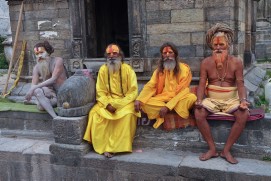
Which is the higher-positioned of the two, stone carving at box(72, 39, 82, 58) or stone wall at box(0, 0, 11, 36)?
stone wall at box(0, 0, 11, 36)

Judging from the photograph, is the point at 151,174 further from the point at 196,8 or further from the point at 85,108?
the point at 196,8

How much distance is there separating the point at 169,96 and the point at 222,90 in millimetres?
711

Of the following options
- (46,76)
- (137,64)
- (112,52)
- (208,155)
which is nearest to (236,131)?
(208,155)

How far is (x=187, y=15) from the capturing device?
6012 mm

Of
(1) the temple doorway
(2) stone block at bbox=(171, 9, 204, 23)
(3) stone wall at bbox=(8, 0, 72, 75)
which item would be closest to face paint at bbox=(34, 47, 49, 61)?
(3) stone wall at bbox=(8, 0, 72, 75)

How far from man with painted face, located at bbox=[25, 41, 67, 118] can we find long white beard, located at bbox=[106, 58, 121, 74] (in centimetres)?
115

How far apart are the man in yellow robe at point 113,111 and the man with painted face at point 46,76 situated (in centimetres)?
97

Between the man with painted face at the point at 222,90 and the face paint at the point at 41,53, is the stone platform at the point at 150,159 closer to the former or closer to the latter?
the man with painted face at the point at 222,90

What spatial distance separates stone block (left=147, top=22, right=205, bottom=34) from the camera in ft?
19.7

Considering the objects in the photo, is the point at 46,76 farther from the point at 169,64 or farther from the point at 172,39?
the point at 172,39

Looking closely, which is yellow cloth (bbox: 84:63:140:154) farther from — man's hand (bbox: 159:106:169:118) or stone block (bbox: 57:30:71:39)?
stone block (bbox: 57:30:71:39)

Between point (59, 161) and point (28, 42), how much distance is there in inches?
146

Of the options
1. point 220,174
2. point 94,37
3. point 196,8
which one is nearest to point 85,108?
point 220,174

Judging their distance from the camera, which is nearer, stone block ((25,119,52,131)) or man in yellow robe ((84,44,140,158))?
man in yellow robe ((84,44,140,158))
